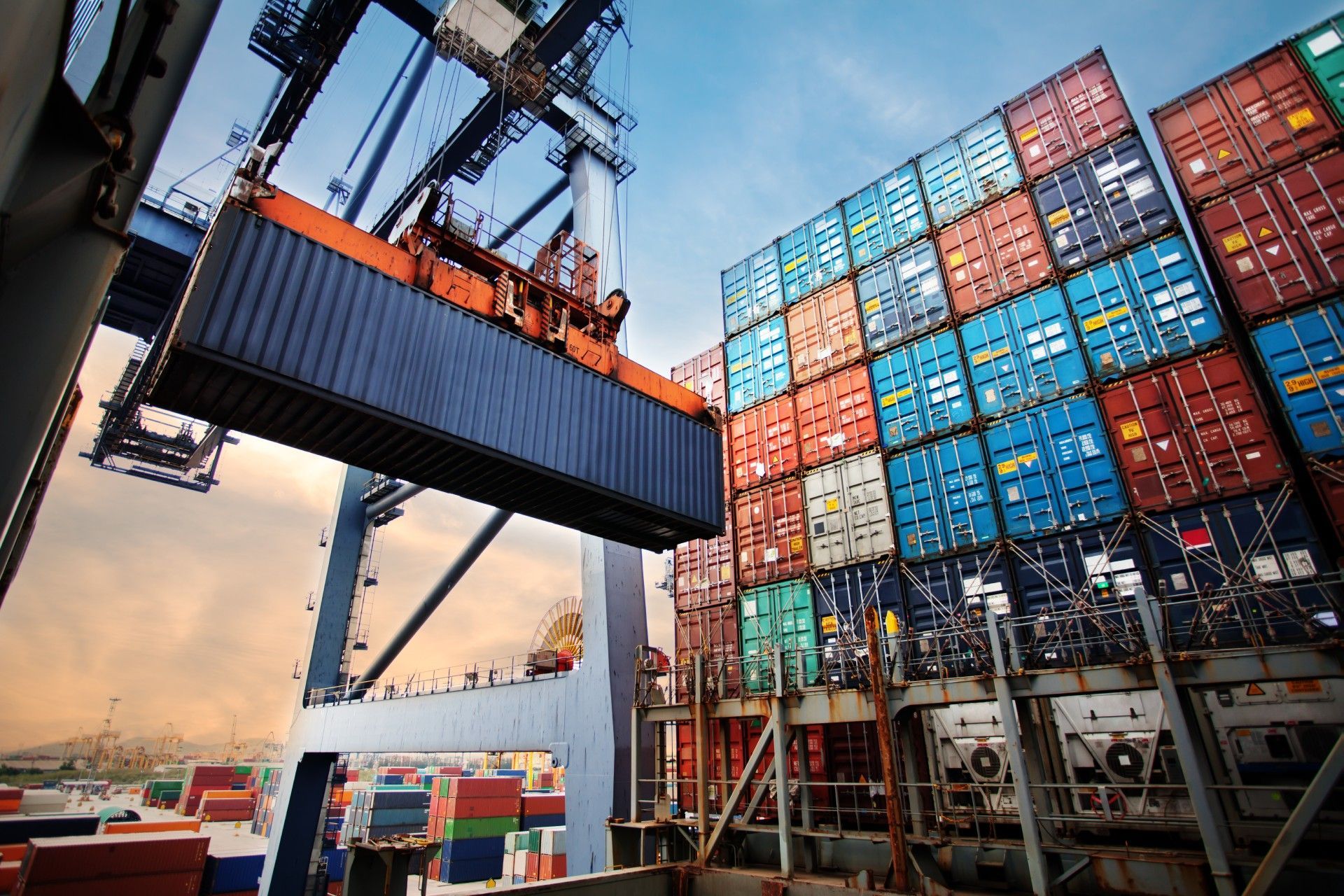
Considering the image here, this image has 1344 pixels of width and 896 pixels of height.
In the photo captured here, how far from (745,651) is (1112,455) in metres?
7.77

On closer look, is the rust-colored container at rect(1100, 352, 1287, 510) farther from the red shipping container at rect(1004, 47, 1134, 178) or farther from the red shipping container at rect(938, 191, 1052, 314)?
the red shipping container at rect(1004, 47, 1134, 178)

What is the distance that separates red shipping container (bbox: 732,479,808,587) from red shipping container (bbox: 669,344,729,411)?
318cm

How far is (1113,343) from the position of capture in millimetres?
10812

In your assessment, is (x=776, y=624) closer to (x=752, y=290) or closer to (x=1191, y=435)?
(x=1191, y=435)

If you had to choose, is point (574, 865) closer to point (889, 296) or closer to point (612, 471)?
point (612, 471)

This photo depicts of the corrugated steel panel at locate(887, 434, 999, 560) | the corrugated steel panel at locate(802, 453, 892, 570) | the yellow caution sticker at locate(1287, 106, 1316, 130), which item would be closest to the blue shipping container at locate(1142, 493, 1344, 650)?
the corrugated steel panel at locate(887, 434, 999, 560)

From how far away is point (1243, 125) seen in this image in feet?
35.6

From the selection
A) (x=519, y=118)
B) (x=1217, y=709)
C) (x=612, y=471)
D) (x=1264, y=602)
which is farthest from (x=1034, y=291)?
(x=519, y=118)

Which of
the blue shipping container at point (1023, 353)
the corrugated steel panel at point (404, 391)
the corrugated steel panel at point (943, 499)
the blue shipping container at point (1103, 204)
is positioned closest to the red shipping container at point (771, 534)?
the corrugated steel panel at point (943, 499)

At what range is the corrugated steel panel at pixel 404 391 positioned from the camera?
7.17 meters

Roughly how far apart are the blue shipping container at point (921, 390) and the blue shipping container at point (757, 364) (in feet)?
8.78

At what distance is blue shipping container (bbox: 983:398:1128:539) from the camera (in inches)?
402

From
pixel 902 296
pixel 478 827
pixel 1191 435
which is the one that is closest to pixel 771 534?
pixel 902 296

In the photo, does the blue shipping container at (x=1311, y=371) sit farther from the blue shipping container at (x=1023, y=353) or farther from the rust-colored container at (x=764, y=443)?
the rust-colored container at (x=764, y=443)
